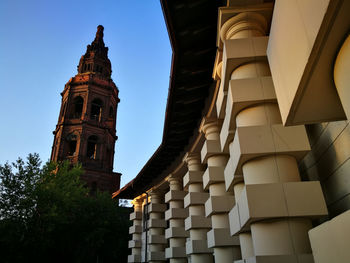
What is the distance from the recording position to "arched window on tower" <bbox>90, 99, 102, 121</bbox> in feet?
171

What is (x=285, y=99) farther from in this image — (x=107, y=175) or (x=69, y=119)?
(x=69, y=119)

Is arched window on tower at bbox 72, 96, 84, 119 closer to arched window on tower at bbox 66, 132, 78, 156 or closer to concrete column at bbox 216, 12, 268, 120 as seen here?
arched window on tower at bbox 66, 132, 78, 156

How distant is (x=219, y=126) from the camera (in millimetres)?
13055

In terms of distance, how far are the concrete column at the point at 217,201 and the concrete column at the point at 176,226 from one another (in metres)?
7.08

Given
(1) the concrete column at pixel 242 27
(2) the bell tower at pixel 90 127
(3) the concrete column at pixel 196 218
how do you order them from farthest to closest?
(2) the bell tower at pixel 90 127 → (3) the concrete column at pixel 196 218 → (1) the concrete column at pixel 242 27

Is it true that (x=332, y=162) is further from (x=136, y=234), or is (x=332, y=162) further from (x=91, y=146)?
(x=91, y=146)

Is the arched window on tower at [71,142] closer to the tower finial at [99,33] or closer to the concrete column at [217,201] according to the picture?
the tower finial at [99,33]

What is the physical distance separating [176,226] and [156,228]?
4.58m

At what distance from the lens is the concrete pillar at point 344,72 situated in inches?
132

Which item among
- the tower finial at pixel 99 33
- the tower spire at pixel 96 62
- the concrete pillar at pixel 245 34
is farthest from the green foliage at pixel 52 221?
the tower finial at pixel 99 33

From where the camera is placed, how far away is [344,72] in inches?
136

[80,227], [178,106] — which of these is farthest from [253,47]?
[80,227]

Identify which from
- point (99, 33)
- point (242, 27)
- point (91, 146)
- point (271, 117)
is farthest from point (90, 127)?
point (271, 117)

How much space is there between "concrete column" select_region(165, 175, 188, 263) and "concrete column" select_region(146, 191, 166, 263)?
303 centimetres
